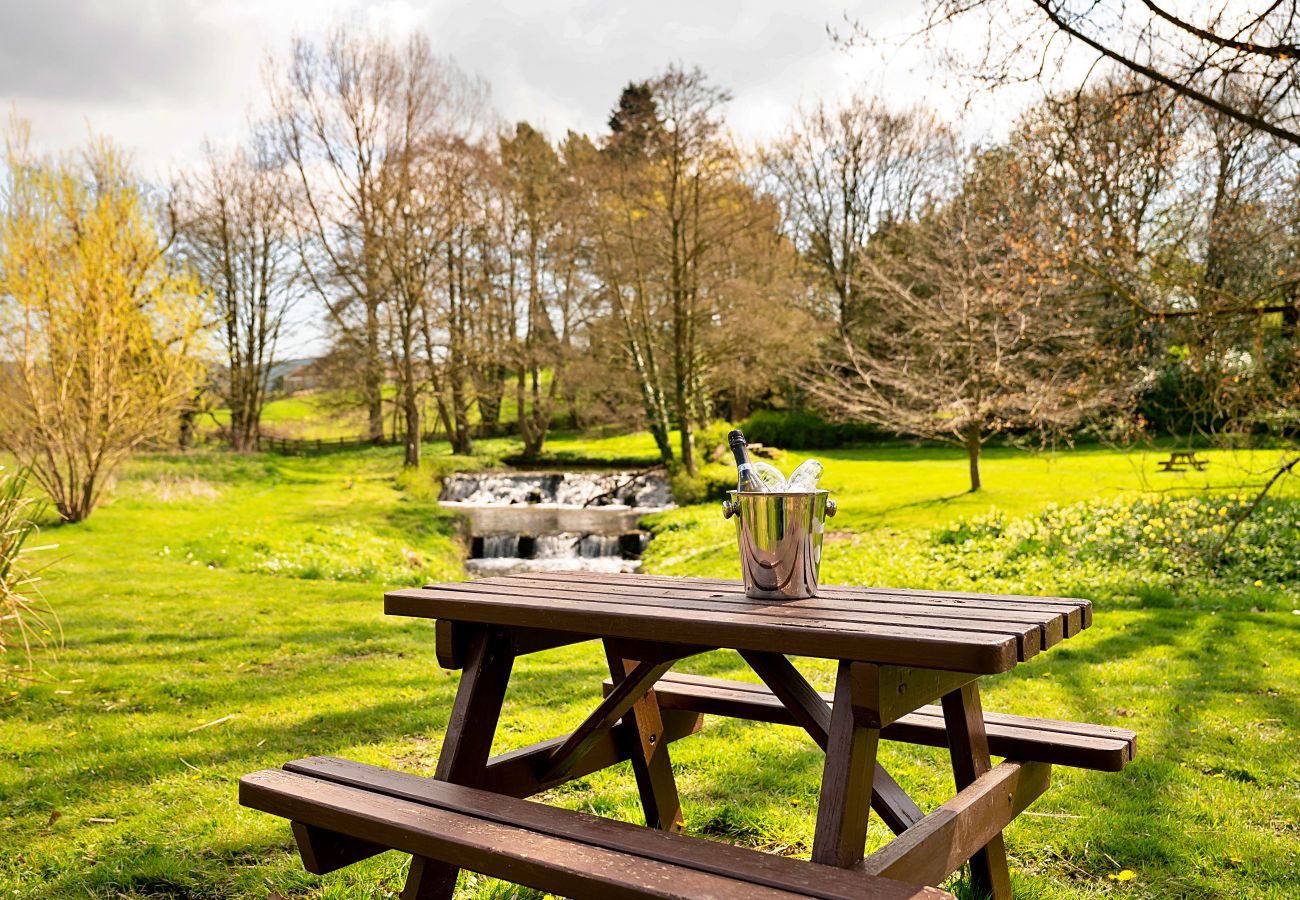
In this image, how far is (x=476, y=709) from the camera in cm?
287

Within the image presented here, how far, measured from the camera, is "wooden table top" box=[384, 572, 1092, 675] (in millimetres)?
1976

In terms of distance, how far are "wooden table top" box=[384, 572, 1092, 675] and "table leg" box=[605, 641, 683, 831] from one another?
51 cm

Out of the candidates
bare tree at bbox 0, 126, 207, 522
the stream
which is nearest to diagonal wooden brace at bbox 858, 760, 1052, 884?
Result: the stream

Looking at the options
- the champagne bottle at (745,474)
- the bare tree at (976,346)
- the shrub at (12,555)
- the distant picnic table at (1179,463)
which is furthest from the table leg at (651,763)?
the distant picnic table at (1179,463)

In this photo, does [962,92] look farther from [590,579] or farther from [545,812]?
[545,812]

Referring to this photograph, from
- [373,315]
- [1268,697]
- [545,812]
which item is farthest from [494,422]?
[545,812]

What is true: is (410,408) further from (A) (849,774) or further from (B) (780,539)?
(A) (849,774)

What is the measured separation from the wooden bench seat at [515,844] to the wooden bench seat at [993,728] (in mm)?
954

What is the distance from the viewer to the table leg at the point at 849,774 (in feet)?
6.84

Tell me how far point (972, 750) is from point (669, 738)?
122 centimetres

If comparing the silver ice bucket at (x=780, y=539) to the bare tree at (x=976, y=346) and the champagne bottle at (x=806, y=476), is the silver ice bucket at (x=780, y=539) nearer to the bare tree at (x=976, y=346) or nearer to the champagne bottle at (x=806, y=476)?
the champagne bottle at (x=806, y=476)

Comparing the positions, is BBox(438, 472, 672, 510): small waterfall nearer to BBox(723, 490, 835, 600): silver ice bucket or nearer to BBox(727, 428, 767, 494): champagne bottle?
BBox(727, 428, 767, 494): champagne bottle

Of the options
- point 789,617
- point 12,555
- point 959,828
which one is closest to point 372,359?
point 12,555

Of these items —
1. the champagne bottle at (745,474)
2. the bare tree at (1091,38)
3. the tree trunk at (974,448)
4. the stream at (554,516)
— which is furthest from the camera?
the stream at (554,516)
